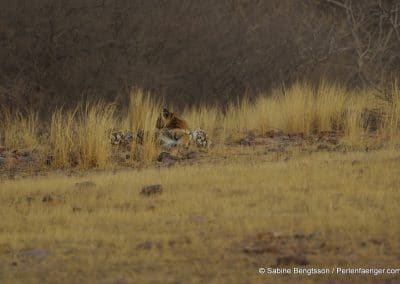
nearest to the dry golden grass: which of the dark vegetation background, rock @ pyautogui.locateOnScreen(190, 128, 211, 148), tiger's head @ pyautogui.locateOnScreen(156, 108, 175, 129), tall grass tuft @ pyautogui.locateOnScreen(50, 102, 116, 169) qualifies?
tall grass tuft @ pyautogui.locateOnScreen(50, 102, 116, 169)

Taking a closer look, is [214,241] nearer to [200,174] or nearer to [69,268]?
[69,268]

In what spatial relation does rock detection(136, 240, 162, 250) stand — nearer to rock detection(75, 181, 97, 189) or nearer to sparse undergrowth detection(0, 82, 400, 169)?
rock detection(75, 181, 97, 189)

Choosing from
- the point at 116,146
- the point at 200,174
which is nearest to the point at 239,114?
the point at 116,146

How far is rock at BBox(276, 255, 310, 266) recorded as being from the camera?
21.0 feet

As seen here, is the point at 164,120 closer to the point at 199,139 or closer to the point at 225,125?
the point at 199,139

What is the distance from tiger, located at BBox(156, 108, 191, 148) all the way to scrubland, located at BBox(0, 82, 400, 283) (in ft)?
0.59

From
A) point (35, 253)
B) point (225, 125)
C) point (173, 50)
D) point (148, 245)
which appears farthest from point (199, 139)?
point (173, 50)

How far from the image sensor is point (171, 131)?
12.6m

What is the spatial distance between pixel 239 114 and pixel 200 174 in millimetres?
6472

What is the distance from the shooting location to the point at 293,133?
14.2 meters

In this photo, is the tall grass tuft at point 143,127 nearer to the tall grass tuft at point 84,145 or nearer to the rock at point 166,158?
the rock at point 166,158

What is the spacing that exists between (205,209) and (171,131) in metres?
4.51

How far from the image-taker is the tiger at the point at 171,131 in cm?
1253

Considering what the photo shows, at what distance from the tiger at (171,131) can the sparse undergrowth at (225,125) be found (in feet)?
0.68
